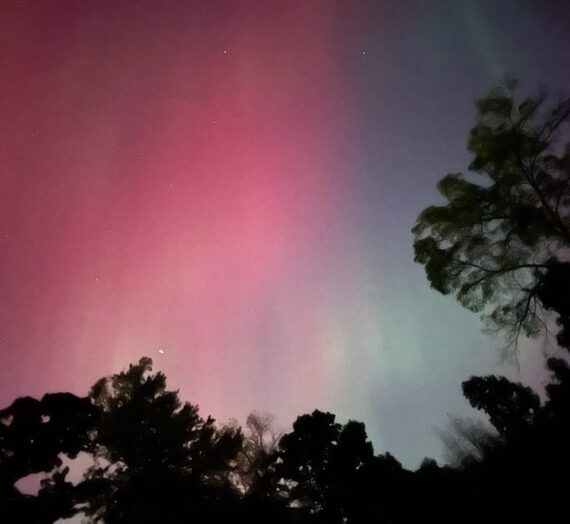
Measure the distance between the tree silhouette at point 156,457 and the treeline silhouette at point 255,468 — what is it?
57 millimetres

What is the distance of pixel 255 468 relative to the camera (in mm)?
24344

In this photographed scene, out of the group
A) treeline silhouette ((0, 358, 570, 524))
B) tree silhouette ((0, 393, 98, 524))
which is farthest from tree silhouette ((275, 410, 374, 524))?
tree silhouette ((0, 393, 98, 524))

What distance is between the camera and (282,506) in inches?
727

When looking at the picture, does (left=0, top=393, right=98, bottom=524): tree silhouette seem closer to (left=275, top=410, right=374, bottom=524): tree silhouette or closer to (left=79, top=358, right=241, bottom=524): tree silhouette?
(left=79, top=358, right=241, bottom=524): tree silhouette

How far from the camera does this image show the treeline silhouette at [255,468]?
13.9 meters

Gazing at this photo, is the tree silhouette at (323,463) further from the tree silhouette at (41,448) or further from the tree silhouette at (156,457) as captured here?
the tree silhouette at (41,448)

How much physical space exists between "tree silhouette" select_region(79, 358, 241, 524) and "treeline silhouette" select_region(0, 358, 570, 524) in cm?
6

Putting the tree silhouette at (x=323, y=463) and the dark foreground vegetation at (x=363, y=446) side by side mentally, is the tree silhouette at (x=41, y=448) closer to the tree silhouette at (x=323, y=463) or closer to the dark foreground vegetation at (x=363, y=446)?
the dark foreground vegetation at (x=363, y=446)

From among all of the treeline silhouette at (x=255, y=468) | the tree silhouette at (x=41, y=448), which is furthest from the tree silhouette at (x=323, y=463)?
the tree silhouette at (x=41, y=448)

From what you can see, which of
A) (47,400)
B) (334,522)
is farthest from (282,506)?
(47,400)

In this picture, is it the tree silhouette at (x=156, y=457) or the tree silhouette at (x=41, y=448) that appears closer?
the tree silhouette at (x=41, y=448)

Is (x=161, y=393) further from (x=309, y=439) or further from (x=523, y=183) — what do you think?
(x=523, y=183)

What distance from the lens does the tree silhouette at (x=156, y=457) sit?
58.3 ft

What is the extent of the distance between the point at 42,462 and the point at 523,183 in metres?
22.8
